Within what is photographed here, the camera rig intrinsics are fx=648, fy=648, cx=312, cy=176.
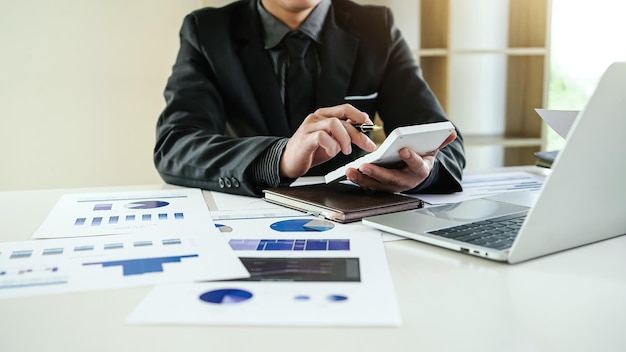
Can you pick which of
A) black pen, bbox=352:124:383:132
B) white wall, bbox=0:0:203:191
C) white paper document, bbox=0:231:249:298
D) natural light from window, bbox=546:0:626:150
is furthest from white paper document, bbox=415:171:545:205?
natural light from window, bbox=546:0:626:150

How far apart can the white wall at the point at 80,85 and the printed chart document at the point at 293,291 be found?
227 cm

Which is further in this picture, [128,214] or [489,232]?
[128,214]

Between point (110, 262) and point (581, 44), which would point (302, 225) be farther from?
point (581, 44)

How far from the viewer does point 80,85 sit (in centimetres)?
293

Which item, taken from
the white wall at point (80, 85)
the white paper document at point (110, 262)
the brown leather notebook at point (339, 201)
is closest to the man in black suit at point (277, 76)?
the brown leather notebook at point (339, 201)

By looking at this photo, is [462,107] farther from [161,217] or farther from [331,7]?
[161,217]

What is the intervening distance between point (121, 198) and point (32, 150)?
1951 millimetres

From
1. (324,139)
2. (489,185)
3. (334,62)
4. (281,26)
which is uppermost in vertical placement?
(281,26)

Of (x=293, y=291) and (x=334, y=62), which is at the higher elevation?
(x=334, y=62)

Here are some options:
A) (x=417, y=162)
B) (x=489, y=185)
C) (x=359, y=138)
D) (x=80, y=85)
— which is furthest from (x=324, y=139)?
(x=80, y=85)

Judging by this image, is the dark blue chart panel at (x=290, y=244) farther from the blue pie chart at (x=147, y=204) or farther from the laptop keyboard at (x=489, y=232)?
the blue pie chart at (x=147, y=204)

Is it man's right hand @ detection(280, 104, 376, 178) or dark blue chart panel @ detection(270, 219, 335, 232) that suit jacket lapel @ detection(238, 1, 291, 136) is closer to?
man's right hand @ detection(280, 104, 376, 178)

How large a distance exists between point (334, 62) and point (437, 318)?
1.24 metres

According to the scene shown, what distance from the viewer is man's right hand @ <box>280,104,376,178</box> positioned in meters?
1.07
